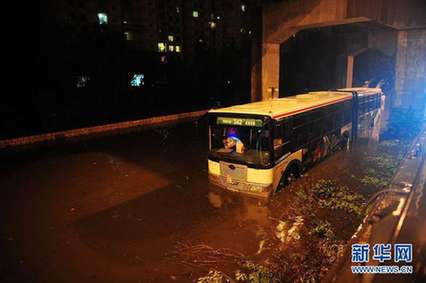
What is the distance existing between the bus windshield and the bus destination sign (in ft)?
0.34

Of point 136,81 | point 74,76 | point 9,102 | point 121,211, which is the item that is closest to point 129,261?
point 121,211

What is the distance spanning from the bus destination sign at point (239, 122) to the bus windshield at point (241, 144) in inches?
4.0

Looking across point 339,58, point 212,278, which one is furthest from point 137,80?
point 212,278

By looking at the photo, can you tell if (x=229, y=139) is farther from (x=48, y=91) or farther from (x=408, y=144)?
(x=48, y=91)

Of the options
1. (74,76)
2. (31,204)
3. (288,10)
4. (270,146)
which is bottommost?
(31,204)

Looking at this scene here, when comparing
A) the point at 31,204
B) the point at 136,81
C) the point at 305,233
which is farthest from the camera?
the point at 136,81

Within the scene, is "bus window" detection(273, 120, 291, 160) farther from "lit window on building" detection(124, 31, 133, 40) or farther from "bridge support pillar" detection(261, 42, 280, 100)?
"lit window on building" detection(124, 31, 133, 40)

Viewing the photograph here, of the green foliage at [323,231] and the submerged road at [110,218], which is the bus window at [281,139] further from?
the green foliage at [323,231]

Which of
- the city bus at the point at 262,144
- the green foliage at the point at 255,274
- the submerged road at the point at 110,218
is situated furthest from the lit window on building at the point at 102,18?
the green foliage at the point at 255,274

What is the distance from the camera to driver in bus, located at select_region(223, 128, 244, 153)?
9.61 metres

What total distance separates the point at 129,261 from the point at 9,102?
77.3ft

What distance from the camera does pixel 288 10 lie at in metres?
18.2

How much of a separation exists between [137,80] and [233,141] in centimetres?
2858

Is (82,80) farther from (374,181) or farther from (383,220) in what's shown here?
(383,220)
